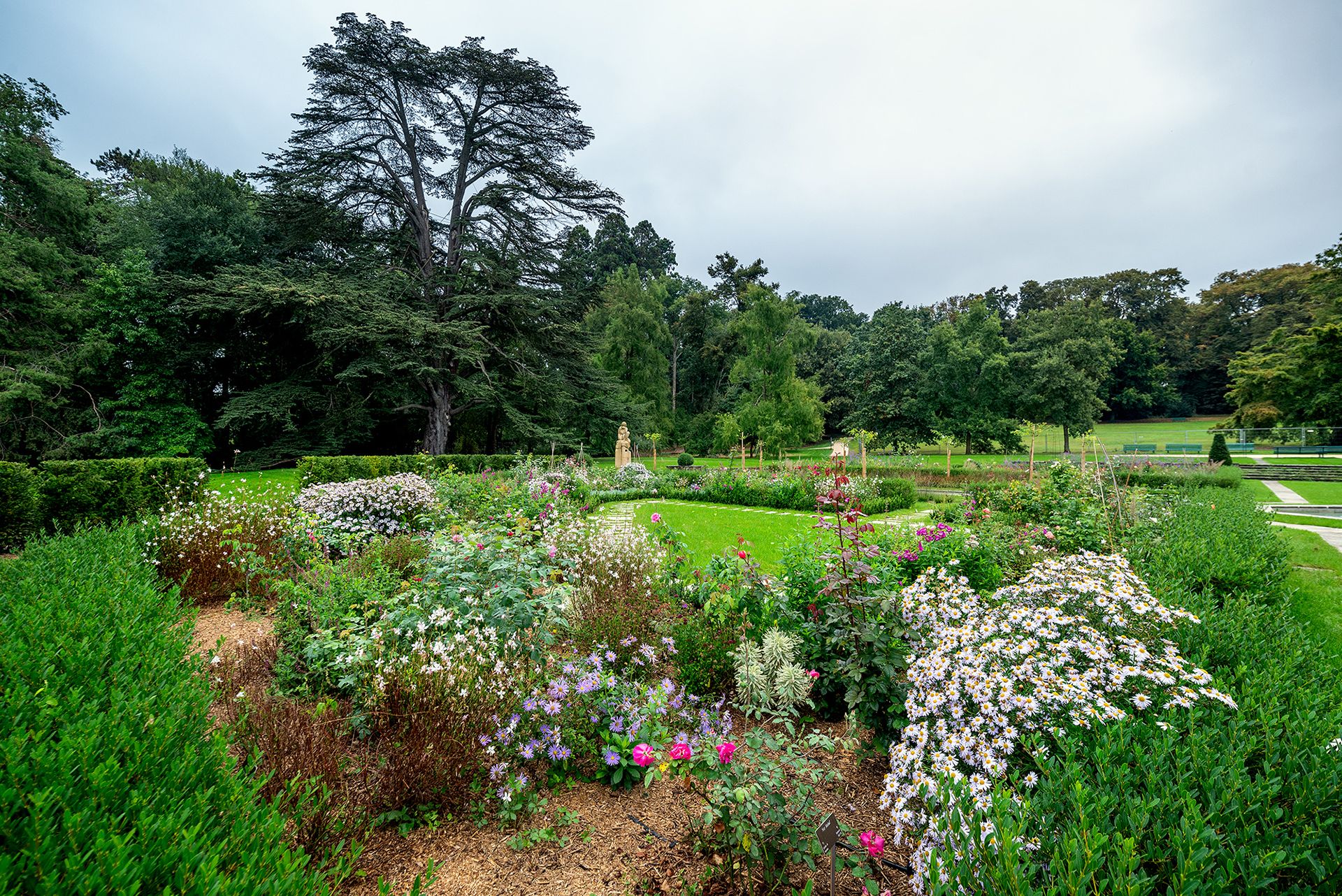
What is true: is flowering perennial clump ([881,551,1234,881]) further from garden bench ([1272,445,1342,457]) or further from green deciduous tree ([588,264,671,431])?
garden bench ([1272,445,1342,457])

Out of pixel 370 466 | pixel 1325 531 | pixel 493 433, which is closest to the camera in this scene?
pixel 1325 531

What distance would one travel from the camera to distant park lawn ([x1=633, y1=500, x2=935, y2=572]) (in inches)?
265

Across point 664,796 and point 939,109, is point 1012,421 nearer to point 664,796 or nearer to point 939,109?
point 939,109

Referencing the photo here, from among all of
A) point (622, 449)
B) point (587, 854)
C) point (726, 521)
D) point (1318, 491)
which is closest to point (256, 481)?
point (622, 449)

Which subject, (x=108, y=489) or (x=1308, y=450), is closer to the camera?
(x=108, y=489)

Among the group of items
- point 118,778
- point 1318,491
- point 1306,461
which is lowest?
point 1318,491

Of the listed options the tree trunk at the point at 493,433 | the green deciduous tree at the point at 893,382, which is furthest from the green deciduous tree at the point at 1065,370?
the tree trunk at the point at 493,433

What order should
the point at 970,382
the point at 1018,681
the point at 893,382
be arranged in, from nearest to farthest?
the point at 1018,681, the point at 970,382, the point at 893,382

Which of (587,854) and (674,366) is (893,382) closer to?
(674,366)

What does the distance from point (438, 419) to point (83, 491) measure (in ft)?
36.7

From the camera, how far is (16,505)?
6.54m

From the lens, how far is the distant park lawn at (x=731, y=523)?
22.1 feet

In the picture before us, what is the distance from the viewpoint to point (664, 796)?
2459 millimetres

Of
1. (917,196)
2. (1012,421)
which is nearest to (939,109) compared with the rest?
(917,196)
